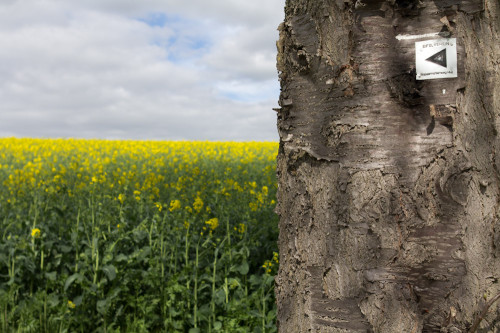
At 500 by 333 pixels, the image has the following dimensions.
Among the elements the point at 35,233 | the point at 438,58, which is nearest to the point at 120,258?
the point at 35,233

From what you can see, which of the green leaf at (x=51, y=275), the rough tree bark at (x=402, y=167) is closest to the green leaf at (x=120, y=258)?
the green leaf at (x=51, y=275)

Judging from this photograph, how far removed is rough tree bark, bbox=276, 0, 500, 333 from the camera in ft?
4.33

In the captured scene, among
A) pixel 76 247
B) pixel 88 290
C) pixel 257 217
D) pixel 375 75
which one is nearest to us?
pixel 375 75

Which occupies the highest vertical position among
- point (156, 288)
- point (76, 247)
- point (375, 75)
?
point (375, 75)

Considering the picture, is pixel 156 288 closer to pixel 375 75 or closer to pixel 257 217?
pixel 257 217

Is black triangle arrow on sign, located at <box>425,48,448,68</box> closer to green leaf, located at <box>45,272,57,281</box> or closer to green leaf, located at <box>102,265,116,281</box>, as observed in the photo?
green leaf, located at <box>102,265,116,281</box>

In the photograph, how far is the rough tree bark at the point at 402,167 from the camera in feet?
4.33

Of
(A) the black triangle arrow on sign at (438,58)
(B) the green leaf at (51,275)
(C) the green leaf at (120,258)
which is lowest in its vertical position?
(B) the green leaf at (51,275)

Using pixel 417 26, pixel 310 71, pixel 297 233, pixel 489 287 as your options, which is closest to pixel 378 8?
pixel 417 26

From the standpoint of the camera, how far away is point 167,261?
13.2 ft

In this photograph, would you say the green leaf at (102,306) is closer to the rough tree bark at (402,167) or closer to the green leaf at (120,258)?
the green leaf at (120,258)

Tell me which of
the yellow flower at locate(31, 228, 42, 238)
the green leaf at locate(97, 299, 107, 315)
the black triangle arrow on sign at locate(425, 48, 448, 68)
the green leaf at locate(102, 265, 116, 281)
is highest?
the black triangle arrow on sign at locate(425, 48, 448, 68)

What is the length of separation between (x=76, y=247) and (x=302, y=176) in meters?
3.07

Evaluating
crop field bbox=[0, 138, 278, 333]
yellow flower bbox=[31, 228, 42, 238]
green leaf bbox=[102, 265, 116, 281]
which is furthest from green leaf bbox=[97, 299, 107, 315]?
yellow flower bbox=[31, 228, 42, 238]
